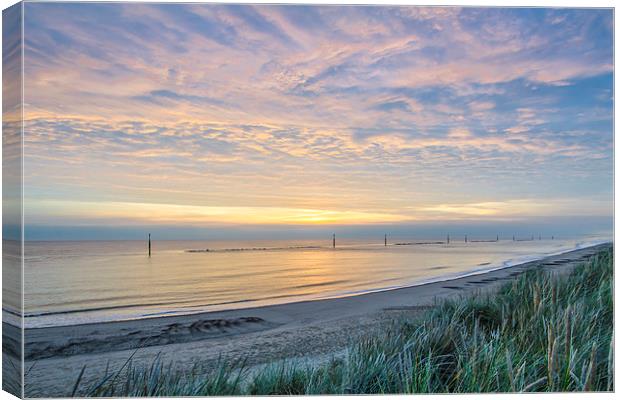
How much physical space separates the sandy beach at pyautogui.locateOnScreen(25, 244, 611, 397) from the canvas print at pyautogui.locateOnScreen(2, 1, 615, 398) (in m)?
0.04

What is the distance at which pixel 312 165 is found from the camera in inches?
236

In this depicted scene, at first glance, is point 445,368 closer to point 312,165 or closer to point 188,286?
point 312,165

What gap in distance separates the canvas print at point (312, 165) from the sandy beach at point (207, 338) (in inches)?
1.6

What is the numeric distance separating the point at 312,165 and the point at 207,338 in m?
2.21

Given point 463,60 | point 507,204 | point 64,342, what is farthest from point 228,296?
point 463,60

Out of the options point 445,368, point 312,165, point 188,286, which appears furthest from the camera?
point 188,286

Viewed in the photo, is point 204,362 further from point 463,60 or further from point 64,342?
point 463,60

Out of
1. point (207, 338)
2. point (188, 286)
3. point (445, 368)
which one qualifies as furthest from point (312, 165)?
point (188, 286)

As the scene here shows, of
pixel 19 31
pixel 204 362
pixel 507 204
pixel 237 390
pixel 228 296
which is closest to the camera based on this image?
pixel 237 390

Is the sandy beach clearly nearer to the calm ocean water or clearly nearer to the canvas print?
the canvas print

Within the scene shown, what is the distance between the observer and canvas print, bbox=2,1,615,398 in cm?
413

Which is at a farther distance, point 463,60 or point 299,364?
point 463,60

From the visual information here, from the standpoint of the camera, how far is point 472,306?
16.4 ft

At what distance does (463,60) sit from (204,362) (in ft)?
12.0
